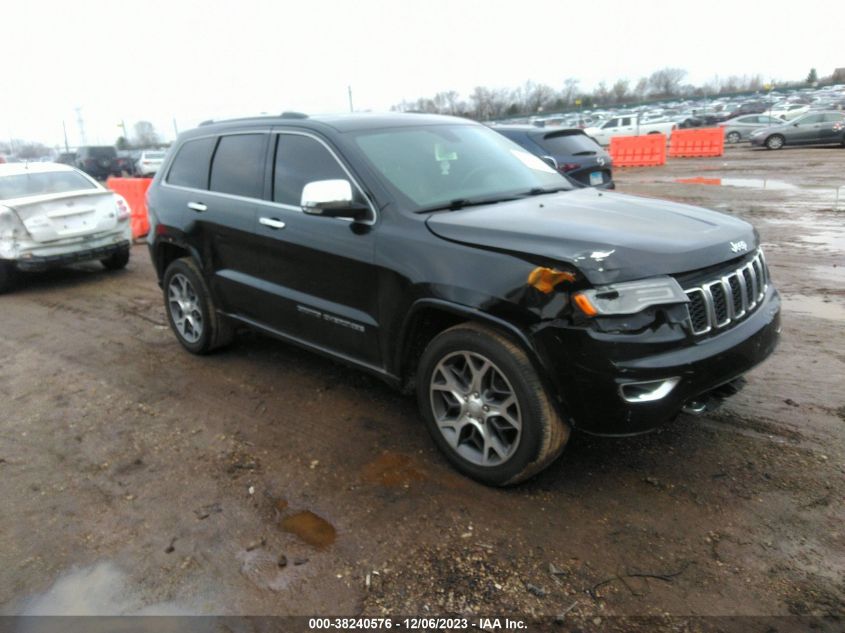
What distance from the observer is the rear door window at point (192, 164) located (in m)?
5.13

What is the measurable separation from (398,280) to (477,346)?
62cm

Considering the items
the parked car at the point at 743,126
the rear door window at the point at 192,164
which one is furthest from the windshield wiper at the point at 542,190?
the parked car at the point at 743,126

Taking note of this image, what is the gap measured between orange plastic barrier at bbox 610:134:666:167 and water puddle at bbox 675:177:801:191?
679 cm

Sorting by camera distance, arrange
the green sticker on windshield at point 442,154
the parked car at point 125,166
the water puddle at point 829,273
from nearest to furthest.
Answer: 1. the green sticker on windshield at point 442,154
2. the water puddle at point 829,273
3. the parked car at point 125,166

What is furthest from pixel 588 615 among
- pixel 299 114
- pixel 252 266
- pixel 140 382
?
pixel 140 382

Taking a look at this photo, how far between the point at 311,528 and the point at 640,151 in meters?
24.1

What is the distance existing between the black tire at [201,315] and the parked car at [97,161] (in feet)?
106

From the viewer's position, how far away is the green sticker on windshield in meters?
4.12

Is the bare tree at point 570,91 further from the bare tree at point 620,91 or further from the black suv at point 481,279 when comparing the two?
the black suv at point 481,279

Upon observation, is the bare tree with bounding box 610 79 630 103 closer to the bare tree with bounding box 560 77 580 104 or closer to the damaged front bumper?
the bare tree with bounding box 560 77 580 104

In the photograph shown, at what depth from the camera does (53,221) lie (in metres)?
8.23

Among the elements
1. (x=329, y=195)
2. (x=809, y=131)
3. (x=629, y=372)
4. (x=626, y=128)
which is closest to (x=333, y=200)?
(x=329, y=195)

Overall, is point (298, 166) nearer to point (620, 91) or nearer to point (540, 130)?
point (540, 130)

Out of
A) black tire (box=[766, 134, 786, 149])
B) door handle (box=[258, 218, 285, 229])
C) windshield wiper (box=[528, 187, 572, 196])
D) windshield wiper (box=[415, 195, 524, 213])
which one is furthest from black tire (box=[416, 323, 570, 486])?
black tire (box=[766, 134, 786, 149])
